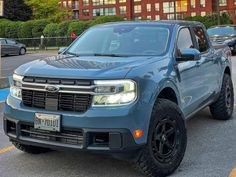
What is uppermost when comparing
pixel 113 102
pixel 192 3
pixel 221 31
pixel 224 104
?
pixel 192 3

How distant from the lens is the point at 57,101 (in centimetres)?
463

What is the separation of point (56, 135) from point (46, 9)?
64531 millimetres

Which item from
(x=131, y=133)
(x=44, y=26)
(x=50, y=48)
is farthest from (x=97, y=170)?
(x=44, y=26)

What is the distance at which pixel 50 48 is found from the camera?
144 ft

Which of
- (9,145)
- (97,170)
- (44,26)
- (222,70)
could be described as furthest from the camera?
(44,26)

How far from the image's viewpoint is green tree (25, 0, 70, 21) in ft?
215

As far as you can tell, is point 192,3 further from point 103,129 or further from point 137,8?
point 103,129

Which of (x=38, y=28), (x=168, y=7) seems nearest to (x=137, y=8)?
(x=168, y=7)

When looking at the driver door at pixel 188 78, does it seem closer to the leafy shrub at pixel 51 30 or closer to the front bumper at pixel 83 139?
the front bumper at pixel 83 139

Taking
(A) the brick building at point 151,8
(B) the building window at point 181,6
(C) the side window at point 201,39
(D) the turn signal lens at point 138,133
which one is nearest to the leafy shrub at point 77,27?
(C) the side window at point 201,39

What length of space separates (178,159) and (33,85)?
71.2 inches

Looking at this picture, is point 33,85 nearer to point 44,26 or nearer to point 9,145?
point 9,145

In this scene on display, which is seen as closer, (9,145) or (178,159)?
(178,159)

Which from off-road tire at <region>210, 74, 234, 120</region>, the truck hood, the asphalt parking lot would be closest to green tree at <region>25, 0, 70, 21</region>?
off-road tire at <region>210, 74, 234, 120</region>
